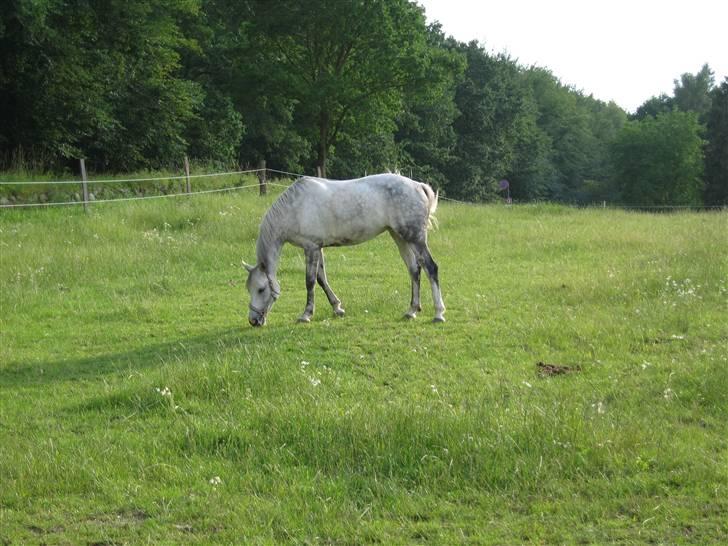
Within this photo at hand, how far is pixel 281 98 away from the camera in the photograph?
3450 centimetres

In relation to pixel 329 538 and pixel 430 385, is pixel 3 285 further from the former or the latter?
pixel 329 538

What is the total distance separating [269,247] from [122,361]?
2348 mm

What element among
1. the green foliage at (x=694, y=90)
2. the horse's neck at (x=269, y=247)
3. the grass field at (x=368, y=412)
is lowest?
the grass field at (x=368, y=412)

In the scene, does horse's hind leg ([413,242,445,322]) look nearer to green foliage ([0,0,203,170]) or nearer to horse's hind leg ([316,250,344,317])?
horse's hind leg ([316,250,344,317])

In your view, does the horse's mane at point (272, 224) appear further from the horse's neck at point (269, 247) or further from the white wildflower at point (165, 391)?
the white wildflower at point (165, 391)

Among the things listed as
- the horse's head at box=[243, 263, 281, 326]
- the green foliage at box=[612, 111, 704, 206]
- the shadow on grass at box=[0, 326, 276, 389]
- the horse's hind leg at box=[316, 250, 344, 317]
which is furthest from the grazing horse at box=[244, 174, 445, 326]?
the green foliage at box=[612, 111, 704, 206]

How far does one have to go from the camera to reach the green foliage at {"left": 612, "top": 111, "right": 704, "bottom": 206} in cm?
6269

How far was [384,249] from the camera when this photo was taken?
52.4ft

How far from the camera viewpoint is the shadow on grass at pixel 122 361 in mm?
7449

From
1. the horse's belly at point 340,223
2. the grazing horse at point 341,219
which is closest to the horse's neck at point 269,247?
the grazing horse at point 341,219

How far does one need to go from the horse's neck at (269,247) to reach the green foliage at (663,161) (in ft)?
194

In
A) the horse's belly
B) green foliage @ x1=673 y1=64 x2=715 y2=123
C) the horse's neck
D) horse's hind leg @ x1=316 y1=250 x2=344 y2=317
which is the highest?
green foliage @ x1=673 y1=64 x2=715 y2=123

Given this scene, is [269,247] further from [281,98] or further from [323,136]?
[281,98]

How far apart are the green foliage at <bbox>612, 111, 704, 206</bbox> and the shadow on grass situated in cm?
6025
